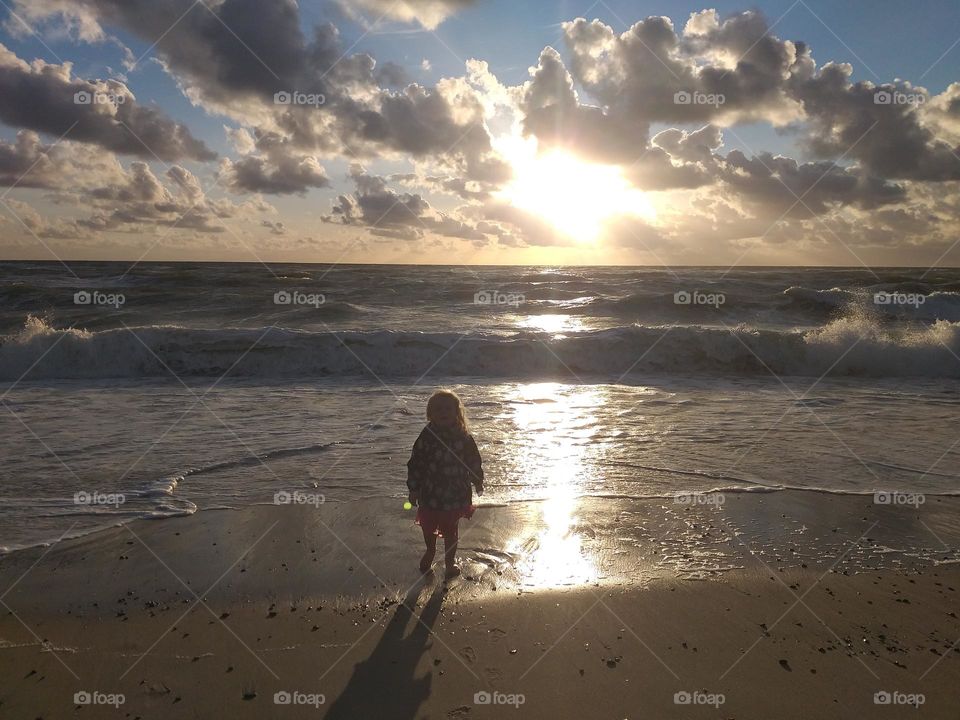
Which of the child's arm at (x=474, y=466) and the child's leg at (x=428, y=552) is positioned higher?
the child's arm at (x=474, y=466)

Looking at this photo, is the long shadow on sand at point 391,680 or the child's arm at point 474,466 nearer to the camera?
the long shadow on sand at point 391,680

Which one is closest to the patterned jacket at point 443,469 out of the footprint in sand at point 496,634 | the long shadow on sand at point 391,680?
the long shadow on sand at point 391,680

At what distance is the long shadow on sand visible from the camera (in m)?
3.42

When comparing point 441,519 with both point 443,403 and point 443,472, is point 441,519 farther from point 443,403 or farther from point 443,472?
point 443,403

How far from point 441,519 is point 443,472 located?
0.40 meters

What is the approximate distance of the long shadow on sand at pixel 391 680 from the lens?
342 centimetres

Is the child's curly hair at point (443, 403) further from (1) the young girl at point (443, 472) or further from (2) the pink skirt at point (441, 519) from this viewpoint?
(2) the pink skirt at point (441, 519)

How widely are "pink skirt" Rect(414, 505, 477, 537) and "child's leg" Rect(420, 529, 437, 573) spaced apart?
1.0 inches

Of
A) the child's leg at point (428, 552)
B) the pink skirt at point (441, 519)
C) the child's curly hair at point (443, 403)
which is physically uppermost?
the child's curly hair at point (443, 403)

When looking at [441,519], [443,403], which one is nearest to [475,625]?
[441,519]

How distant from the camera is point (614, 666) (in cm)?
384

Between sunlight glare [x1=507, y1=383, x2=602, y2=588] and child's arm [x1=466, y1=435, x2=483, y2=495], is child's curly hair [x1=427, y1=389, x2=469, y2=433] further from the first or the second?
sunlight glare [x1=507, y1=383, x2=602, y2=588]

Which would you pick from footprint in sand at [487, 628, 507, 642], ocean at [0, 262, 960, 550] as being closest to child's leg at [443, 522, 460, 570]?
footprint in sand at [487, 628, 507, 642]

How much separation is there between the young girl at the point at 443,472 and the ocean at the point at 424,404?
1.49m
